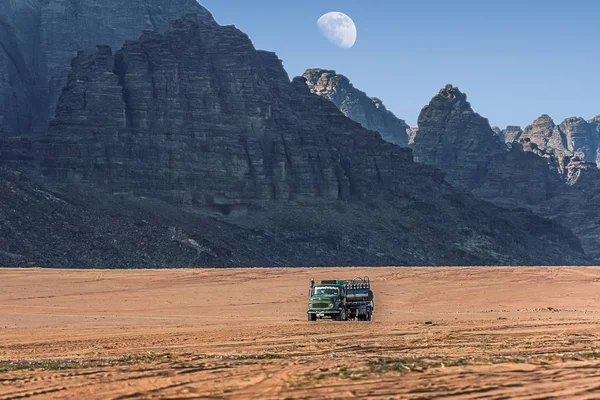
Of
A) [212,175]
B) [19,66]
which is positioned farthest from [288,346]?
[19,66]

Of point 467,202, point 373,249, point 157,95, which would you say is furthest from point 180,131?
point 467,202

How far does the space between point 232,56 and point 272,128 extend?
1500 centimetres

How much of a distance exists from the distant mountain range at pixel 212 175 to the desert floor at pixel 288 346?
194ft

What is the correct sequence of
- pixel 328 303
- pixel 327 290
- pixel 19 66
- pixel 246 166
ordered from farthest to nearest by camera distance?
pixel 19 66 → pixel 246 166 → pixel 327 290 → pixel 328 303

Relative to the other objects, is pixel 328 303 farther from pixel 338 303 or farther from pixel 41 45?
pixel 41 45

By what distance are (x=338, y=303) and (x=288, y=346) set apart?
1130 cm

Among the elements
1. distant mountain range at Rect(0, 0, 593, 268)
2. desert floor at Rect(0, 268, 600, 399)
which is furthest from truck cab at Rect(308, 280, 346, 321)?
distant mountain range at Rect(0, 0, 593, 268)

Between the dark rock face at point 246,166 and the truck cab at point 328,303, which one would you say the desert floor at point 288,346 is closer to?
the truck cab at point 328,303

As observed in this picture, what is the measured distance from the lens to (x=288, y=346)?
23.3 meters

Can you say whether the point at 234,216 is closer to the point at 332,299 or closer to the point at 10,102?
the point at 10,102

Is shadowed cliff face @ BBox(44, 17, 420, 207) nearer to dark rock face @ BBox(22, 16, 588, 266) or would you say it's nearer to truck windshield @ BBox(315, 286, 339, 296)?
dark rock face @ BBox(22, 16, 588, 266)

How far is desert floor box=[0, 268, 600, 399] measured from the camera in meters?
15.5

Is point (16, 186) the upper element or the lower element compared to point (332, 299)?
upper

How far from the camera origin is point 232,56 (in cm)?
16350
